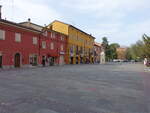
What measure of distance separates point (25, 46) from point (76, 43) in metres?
22.2

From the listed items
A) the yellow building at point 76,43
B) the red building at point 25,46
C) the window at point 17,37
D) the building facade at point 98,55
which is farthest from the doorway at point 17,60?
the building facade at point 98,55

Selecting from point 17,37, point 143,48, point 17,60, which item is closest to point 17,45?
point 17,37

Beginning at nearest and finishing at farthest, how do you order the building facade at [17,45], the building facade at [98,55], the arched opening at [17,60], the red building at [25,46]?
the building facade at [17,45]
the red building at [25,46]
the arched opening at [17,60]
the building facade at [98,55]

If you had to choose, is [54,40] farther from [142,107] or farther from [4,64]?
[142,107]

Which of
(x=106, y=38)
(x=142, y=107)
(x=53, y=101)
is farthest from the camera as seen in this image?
(x=106, y=38)

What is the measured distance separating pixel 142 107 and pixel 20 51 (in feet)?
76.4

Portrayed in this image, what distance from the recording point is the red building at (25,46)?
75.3ft

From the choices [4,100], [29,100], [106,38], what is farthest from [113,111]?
[106,38]

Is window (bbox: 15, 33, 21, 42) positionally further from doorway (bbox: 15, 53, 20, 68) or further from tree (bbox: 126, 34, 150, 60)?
tree (bbox: 126, 34, 150, 60)

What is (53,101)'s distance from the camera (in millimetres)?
6008

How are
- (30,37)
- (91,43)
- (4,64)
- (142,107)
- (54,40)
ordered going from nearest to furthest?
1. (142,107)
2. (4,64)
3. (30,37)
4. (54,40)
5. (91,43)

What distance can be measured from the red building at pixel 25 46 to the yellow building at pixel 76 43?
16.7 feet

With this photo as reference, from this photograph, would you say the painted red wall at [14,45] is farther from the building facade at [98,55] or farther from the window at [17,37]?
the building facade at [98,55]

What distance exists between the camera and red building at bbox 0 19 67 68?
23.0 metres
